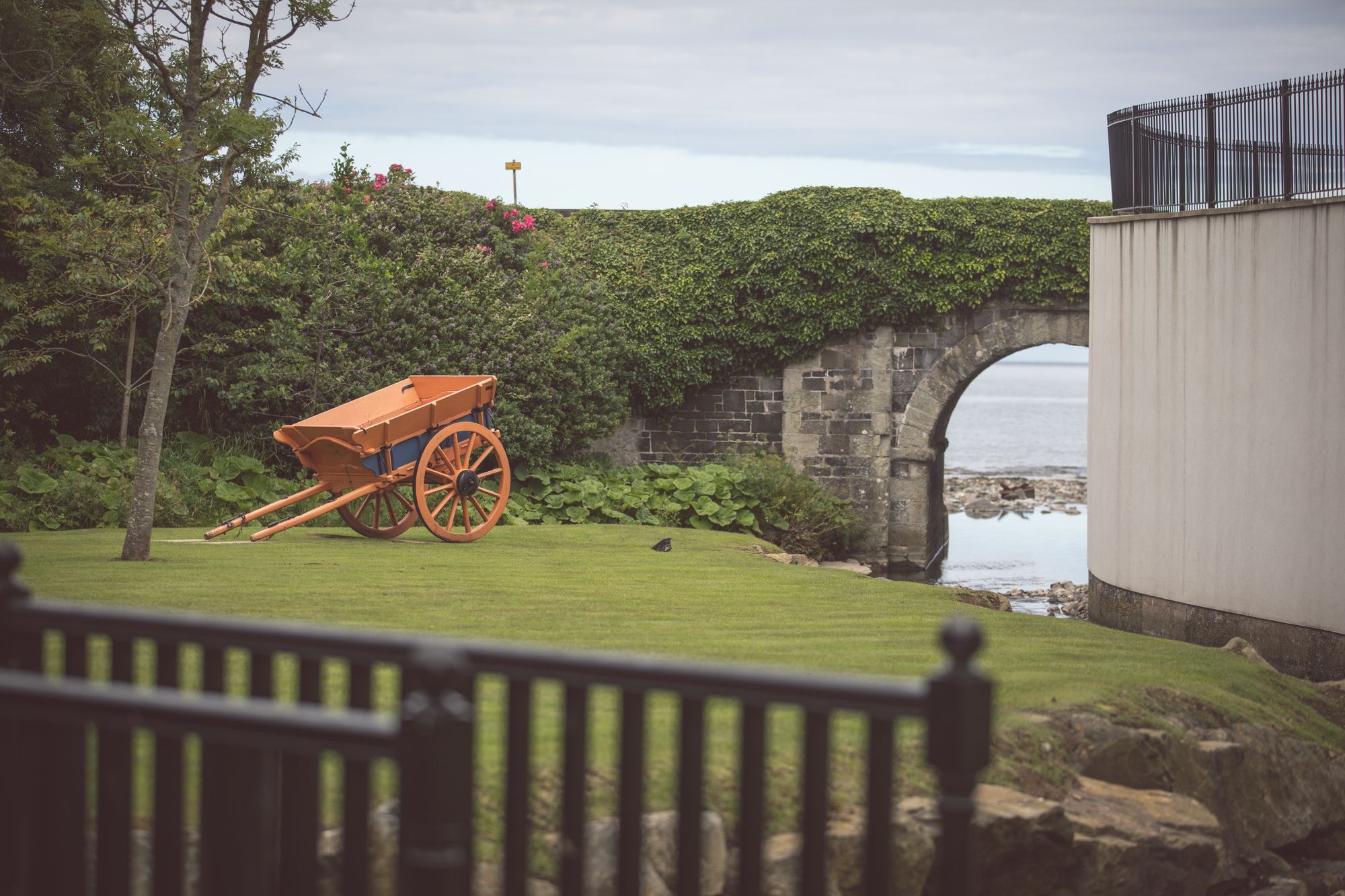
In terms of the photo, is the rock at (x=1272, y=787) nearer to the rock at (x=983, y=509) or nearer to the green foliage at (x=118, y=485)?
the green foliage at (x=118, y=485)

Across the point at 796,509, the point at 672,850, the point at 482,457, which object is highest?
the point at 482,457

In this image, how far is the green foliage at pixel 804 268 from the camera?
17406 mm

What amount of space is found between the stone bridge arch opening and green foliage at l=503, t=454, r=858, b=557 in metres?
0.88

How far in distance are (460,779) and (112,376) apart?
14.2 meters

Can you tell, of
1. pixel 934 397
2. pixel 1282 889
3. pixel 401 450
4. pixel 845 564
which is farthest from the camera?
pixel 934 397

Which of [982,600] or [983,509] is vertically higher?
[982,600]

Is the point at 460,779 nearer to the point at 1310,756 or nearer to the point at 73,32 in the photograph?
the point at 1310,756

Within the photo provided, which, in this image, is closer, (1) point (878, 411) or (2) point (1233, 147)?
(2) point (1233, 147)

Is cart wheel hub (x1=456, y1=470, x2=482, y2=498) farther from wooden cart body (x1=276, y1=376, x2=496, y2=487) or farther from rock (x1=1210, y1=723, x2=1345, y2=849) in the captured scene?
rock (x1=1210, y1=723, x2=1345, y2=849)

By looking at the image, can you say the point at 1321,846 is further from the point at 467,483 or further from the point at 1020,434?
the point at 1020,434

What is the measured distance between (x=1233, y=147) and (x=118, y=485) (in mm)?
10931

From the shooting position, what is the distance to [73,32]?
9250 millimetres

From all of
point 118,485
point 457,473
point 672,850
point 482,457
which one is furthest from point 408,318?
point 672,850

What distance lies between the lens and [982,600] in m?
9.80
